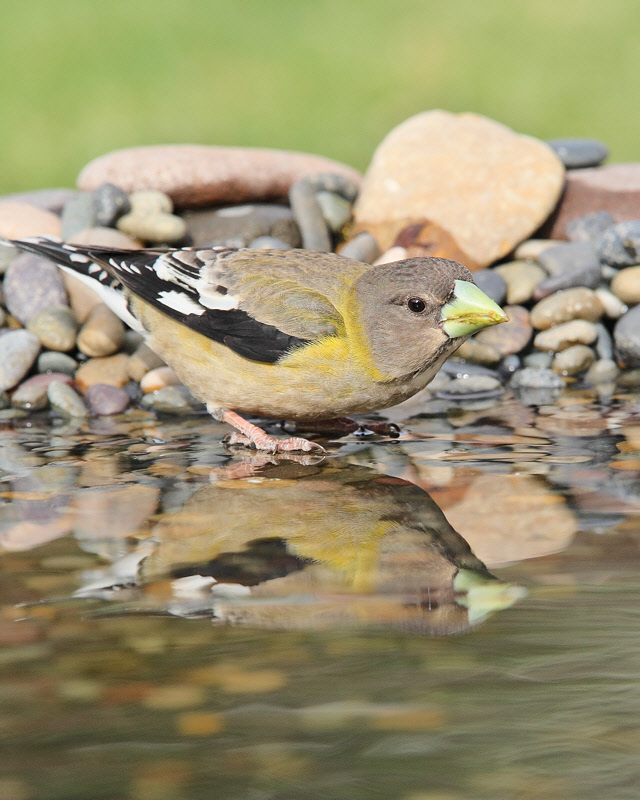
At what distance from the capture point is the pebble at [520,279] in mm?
6301

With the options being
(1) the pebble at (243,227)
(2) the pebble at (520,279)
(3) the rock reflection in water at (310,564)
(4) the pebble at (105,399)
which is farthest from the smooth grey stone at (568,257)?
(3) the rock reflection in water at (310,564)

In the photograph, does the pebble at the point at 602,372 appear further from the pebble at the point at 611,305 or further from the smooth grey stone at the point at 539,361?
the pebble at the point at 611,305

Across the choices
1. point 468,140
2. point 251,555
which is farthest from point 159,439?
point 468,140

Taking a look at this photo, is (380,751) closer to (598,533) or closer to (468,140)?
(598,533)

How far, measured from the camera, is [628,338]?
231 inches

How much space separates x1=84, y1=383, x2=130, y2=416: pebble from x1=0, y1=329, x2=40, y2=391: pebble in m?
0.45

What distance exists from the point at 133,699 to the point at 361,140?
8.38 meters

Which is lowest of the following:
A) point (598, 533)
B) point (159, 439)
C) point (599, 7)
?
point (159, 439)

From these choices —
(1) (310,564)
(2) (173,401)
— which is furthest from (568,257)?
(1) (310,564)

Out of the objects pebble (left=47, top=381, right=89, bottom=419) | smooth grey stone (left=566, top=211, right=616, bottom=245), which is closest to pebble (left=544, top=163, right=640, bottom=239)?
smooth grey stone (left=566, top=211, right=616, bottom=245)

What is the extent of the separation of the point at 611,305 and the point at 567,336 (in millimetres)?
512

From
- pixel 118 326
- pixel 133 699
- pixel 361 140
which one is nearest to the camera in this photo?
pixel 133 699

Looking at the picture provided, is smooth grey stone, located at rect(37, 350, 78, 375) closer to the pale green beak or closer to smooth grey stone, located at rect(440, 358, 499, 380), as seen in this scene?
smooth grey stone, located at rect(440, 358, 499, 380)

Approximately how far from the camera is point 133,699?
2105 millimetres
